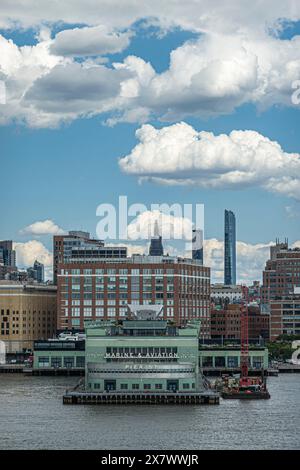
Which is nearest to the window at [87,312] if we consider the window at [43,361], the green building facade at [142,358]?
the window at [43,361]

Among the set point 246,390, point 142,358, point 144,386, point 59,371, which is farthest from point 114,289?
point 144,386

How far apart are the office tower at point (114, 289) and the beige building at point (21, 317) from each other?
8.08 metres

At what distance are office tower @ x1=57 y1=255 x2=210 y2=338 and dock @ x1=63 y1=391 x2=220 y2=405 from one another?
72808mm

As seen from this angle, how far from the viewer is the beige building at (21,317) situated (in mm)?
185375

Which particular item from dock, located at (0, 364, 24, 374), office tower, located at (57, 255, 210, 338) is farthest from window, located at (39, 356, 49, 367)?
office tower, located at (57, 255, 210, 338)

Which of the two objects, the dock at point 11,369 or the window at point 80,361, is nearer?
the window at point 80,361

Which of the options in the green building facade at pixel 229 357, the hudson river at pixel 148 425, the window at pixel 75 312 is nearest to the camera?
the hudson river at pixel 148 425

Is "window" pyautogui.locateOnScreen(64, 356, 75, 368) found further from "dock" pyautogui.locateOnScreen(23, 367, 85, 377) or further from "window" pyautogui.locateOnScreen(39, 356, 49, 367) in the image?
"window" pyautogui.locateOnScreen(39, 356, 49, 367)

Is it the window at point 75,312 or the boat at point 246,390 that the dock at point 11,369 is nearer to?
the window at point 75,312

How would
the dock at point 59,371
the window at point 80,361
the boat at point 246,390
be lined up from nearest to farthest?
the boat at point 246,390 → the dock at point 59,371 → the window at point 80,361

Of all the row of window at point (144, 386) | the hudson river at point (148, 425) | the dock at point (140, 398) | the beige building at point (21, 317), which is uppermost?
the beige building at point (21, 317)
